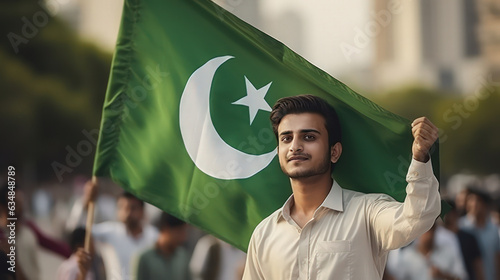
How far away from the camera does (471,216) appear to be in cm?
881

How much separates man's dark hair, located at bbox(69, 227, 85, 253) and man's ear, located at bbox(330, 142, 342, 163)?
10.9 ft


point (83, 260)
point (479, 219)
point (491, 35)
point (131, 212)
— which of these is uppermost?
point (491, 35)

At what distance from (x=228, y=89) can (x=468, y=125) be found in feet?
106

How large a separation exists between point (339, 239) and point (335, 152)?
16.1 inches

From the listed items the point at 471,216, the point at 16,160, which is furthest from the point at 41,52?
the point at 471,216

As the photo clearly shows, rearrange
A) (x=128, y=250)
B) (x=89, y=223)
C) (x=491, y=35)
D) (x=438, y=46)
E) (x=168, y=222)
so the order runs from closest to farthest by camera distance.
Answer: (x=89, y=223) → (x=168, y=222) → (x=128, y=250) → (x=491, y=35) → (x=438, y=46)

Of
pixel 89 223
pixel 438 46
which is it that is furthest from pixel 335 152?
pixel 438 46

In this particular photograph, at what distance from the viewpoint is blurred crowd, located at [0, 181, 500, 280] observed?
6773 mm

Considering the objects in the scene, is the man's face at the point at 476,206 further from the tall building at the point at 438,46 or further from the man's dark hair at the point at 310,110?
the tall building at the point at 438,46

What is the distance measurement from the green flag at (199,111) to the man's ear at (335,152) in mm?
291

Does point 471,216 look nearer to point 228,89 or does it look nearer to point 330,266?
point 228,89

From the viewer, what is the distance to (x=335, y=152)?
390 centimetres

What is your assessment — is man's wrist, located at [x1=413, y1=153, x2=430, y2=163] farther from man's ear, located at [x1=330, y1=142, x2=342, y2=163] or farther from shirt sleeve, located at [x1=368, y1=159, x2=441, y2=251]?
man's ear, located at [x1=330, y1=142, x2=342, y2=163]

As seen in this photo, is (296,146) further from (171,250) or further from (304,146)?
(171,250)
